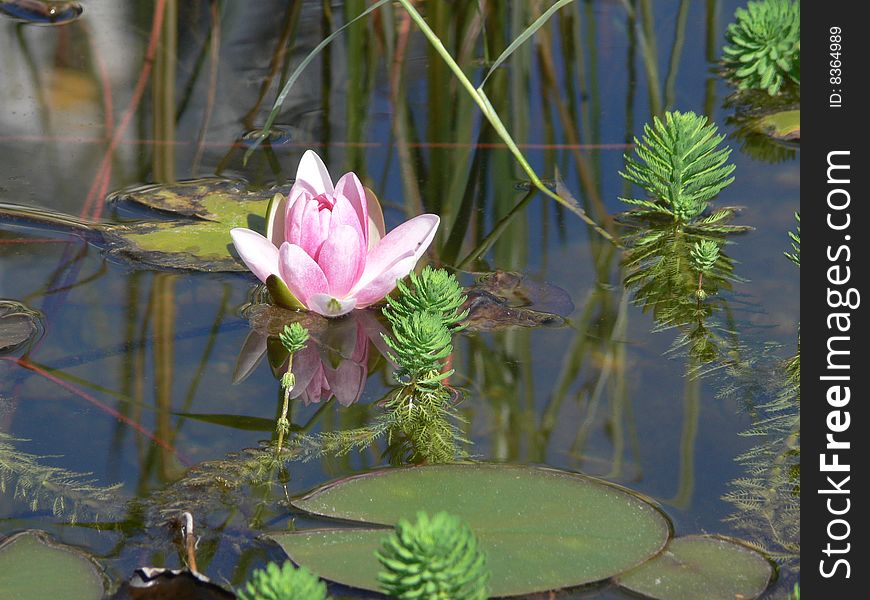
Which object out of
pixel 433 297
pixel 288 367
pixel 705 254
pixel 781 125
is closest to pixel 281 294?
pixel 288 367

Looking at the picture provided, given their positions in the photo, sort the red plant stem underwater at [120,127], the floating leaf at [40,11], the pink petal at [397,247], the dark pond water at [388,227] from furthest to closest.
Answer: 1. the floating leaf at [40,11]
2. the red plant stem underwater at [120,127]
3. the pink petal at [397,247]
4. the dark pond water at [388,227]

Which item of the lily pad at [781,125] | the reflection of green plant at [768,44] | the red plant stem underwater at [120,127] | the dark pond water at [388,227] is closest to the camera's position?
the dark pond water at [388,227]

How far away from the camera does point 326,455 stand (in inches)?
67.7

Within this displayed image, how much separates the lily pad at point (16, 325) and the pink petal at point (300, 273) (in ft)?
1.60

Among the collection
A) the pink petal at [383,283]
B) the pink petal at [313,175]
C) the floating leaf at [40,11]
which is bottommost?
the pink petal at [383,283]

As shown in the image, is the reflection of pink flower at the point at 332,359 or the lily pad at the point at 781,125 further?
the lily pad at the point at 781,125

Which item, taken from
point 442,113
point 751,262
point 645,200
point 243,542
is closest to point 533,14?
point 442,113

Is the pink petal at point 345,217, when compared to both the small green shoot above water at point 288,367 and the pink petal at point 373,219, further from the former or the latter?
the small green shoot above water at point 288,367

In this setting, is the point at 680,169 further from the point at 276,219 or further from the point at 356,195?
the point at 276,219

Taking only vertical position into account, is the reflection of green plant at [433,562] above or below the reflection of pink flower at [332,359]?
below

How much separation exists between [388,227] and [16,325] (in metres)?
0.84

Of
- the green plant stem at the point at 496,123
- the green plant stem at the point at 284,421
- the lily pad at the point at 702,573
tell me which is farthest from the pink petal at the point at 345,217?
the lily pad at the point at 702,573

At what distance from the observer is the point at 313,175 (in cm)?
220

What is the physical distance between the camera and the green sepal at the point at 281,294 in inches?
80.8
